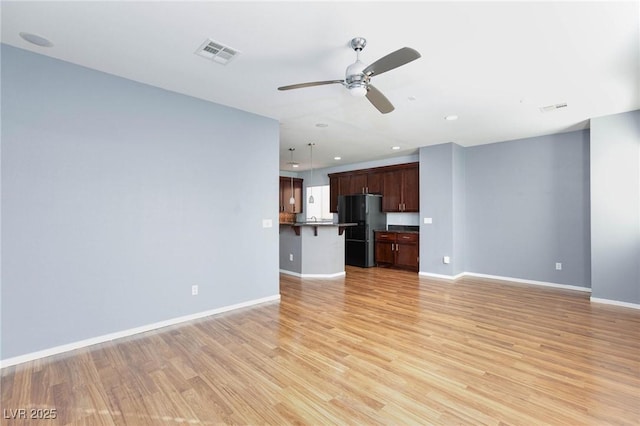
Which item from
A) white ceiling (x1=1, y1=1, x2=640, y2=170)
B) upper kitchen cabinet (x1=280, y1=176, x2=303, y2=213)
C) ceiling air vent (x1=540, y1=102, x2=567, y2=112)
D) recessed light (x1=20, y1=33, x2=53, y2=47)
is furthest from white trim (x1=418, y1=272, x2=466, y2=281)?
recessed light (x1=20, y1=33, x2=53, y2=47)

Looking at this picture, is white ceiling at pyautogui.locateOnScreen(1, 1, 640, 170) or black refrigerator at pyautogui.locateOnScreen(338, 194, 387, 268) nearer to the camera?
white ceiling at pyautogui.locateOnScreen(1, 1, 640, 170)

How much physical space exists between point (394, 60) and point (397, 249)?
5343mm

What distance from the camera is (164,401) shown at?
2.03 meters

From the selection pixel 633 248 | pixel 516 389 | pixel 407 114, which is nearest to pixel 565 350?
pixel 516 389

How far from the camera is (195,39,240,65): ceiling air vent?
252 cm

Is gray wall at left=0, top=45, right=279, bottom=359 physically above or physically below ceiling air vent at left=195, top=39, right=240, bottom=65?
below

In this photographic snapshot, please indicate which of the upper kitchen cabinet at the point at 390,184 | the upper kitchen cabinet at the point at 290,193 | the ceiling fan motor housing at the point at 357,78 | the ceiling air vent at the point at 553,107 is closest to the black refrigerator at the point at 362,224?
the upper kitchen cabinet at the point at 390,184

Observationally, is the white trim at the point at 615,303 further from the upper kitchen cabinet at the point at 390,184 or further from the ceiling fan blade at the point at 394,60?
the ceiling fan blade at the point at 394,60

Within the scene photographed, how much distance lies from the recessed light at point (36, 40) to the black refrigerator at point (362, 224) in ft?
19.0

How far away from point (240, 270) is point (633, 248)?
524 centimetres

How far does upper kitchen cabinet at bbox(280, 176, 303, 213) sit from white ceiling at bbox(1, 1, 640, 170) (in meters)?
5.02

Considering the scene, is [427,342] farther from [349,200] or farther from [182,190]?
[349,200]

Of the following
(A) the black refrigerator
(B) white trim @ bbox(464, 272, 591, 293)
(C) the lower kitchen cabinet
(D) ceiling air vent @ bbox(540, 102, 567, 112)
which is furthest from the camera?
(A) the black refrigerator

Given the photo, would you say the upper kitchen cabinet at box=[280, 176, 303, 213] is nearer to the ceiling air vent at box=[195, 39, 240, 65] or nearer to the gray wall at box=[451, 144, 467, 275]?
the gray wall at box=[451, 144, 467, 275]
